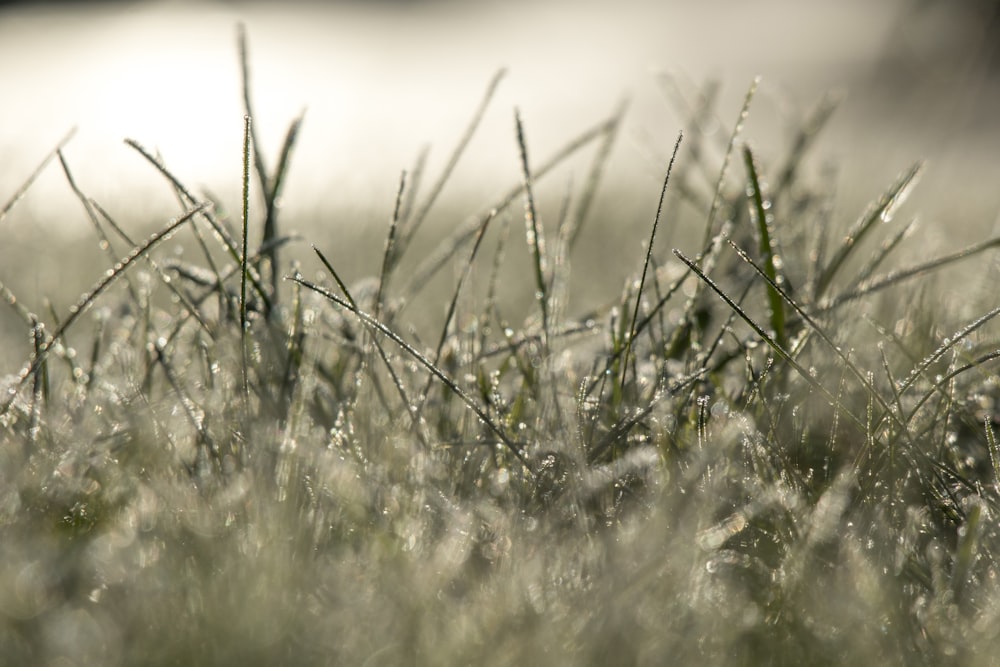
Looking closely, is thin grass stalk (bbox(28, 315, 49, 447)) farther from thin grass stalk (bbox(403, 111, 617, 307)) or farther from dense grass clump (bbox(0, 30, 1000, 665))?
thin grass stalk (bbox(403, 111, 617, 307))

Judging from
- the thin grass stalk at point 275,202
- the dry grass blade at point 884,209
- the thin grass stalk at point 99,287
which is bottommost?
the thin grass stalk at point 99,287

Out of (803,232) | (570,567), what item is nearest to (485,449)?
(570,567)

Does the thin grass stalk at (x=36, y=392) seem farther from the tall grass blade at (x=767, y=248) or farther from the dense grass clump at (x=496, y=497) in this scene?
the tall grass blade at (x=767, y=248)

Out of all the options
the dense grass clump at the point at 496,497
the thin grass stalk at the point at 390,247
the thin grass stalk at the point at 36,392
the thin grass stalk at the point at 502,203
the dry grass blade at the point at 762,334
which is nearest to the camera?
the dense grass clump at the point at 496,497

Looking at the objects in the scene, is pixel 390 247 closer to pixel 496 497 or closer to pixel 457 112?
pixel 496 497

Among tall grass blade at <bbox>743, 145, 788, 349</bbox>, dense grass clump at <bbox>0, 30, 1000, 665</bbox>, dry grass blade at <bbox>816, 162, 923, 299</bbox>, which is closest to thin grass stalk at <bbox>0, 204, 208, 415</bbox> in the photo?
dense grass clump at <bbox>0, 30, 1000, 665</bbox>

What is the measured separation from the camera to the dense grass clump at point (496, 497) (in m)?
0.65

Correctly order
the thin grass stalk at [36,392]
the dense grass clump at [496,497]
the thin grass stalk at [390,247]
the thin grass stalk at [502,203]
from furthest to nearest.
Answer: the thin grass stalk at [502,203]
the thin grass stalk at [390,247]
the thin grass stalk at [36,392]
the dense grass clump at [496,497]

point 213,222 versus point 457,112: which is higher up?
point 457,112

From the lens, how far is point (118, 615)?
2.14ft

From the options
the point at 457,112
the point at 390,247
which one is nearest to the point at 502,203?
the point at 390,247

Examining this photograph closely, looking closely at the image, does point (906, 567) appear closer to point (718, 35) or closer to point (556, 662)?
point (556, 662)

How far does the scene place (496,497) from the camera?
850 mm

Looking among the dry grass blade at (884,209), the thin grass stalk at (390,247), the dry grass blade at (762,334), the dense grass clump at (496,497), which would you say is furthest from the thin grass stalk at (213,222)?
the dry grass blade at (884,209)
